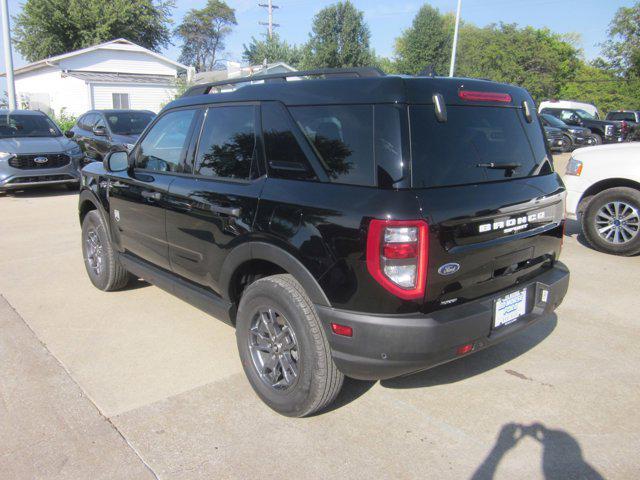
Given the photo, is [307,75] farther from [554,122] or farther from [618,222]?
[554,122]

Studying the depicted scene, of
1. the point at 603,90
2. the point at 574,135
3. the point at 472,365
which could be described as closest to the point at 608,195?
the point at 472,365

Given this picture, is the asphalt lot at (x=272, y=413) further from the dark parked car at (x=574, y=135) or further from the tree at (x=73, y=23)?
the tree at (x=73, y=23)

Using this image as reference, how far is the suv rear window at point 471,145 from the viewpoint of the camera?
2.58 m

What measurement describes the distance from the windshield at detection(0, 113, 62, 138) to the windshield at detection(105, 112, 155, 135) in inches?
48.4

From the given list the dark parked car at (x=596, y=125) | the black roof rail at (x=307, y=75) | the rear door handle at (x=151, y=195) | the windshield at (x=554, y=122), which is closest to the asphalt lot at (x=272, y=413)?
the rear door handle at (x=151, y=195)

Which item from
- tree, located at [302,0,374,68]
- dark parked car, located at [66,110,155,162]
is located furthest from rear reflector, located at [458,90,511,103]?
tree, located at [302,0,374,68]

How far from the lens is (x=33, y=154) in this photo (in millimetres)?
10516

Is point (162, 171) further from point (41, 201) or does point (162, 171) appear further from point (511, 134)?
point (41, 201)

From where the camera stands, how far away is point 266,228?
9.60 ft

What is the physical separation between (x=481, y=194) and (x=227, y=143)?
65.1 inches

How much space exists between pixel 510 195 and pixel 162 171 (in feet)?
8.32

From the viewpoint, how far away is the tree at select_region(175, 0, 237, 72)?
6325 centimetres

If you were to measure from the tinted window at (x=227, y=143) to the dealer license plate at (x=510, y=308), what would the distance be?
163 cm

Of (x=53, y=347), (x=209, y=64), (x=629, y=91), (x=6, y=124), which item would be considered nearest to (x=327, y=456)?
(x=53, y=347)
